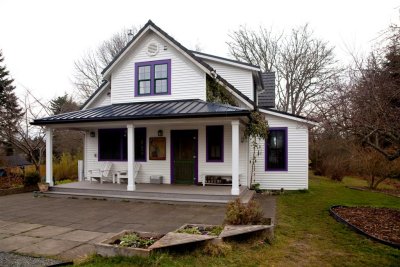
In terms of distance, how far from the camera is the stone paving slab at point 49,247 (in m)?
5.40

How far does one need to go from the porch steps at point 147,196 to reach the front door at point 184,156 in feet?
7.79

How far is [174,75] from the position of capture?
42.3 feet

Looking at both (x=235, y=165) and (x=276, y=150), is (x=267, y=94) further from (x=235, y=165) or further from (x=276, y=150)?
(x=235, y=165)

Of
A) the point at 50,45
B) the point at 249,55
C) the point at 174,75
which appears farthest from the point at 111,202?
the point at 249,55

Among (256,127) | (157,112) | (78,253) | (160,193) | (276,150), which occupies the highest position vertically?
(157,112)

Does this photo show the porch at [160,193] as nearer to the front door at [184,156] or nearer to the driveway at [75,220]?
the driveway at [75,220]

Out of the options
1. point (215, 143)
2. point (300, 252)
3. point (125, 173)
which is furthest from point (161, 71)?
point (300, 252)

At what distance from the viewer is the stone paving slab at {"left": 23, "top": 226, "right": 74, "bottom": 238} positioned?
662 centimetres

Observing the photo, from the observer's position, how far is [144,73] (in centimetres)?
1341

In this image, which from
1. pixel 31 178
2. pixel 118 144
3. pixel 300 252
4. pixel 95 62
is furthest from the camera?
pixel 95 62

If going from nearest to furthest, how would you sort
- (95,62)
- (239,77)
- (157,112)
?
(157,112) < (239,77) < (95,62)

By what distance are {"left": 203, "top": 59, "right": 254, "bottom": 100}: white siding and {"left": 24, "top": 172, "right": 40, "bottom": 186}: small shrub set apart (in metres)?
9.96

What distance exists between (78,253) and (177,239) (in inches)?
73.7

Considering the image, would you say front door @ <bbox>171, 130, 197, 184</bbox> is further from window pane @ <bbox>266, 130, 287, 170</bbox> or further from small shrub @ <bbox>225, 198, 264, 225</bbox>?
small shrub @ <bbox>225, 198, 264, 225</bbox>
